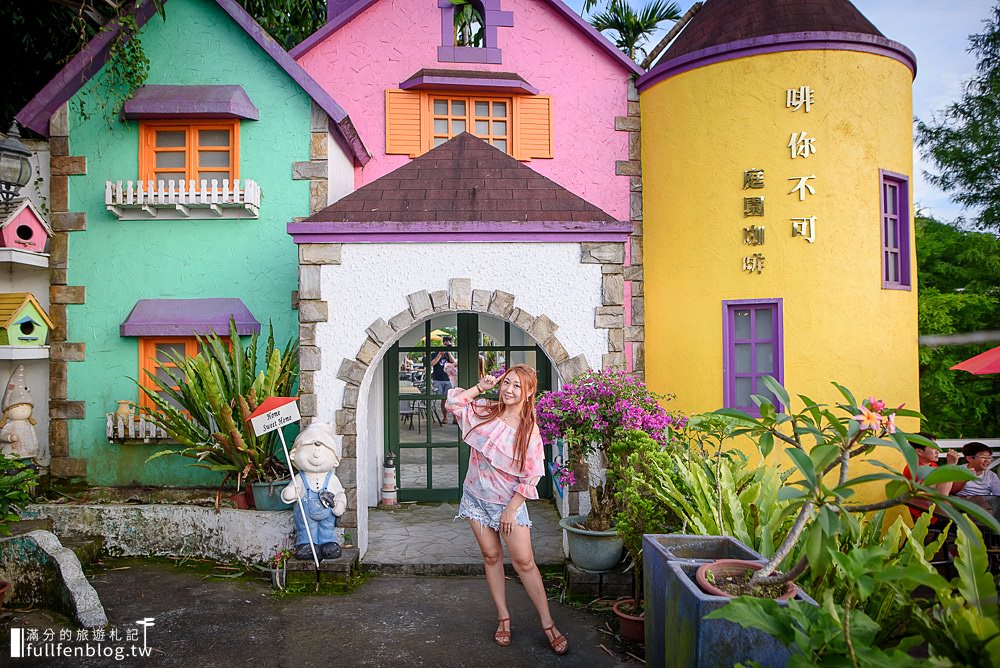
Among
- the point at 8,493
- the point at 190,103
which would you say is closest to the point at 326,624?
the point at 8,493

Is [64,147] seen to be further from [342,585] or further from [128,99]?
[342,585]

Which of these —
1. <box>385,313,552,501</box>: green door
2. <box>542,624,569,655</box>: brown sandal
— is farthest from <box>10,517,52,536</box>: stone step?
<box>542,624,569,655</box>: brown sandal

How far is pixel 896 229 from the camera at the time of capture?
25.8 ft

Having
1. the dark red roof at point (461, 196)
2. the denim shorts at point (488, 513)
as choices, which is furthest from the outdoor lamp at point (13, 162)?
the denim shorts at point (488, 513)

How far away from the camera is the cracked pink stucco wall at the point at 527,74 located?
838 cm

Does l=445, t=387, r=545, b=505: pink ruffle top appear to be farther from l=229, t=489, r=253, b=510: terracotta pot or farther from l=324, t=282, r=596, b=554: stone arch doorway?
l=229, t=489, r=253, b=510: terracotta pot

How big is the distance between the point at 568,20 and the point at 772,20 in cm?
244

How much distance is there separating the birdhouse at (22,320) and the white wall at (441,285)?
3465 millimetres

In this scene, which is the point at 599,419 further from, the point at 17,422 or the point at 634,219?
the point at 17,422

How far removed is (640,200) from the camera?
8352 mm

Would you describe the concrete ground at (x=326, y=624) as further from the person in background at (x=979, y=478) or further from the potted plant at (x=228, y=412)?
the person in background at (x=979, y=478)

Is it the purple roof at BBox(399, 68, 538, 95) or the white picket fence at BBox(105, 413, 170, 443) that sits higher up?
the purple roof at BBox(399, 68, 538, 95)

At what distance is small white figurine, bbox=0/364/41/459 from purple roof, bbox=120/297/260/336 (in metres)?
1.20

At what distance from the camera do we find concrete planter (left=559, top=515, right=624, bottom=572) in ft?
17.2
